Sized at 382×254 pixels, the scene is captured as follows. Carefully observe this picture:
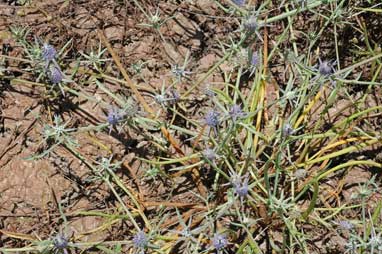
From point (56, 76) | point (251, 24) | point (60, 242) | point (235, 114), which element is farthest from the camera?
point (56, 76)

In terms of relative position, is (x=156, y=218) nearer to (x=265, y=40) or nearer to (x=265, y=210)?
(x=265, y=210)

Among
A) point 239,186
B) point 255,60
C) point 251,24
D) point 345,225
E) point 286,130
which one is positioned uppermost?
point 251,24

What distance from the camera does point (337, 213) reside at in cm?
199

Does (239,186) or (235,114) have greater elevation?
(235,114)

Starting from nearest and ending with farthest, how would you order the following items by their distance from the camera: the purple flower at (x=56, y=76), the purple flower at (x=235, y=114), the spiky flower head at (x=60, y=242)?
the purple flower at (x=235, y=114), the spiky flower head at (x=60, y=242), the purple flower at (x=56, y=76)

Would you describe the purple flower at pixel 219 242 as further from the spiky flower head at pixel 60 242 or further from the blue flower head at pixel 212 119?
the spiky flower head at pixel 60 242

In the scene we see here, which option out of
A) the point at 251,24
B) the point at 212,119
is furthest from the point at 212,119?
the point at 251,24

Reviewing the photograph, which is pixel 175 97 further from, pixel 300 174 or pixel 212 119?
pixel 300 174

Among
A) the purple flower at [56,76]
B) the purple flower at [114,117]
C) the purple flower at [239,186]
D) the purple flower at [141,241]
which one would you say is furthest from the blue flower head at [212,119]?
the purple flower at [56,76]

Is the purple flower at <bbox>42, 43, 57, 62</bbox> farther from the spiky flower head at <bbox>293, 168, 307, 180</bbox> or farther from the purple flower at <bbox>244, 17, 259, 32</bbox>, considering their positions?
the spiky flower head at <bbox>293, 168, 307, 180</bbox>

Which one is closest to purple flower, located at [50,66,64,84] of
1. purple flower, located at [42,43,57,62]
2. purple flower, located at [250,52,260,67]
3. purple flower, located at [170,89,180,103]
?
purple flower, located at [42,43,57,62]

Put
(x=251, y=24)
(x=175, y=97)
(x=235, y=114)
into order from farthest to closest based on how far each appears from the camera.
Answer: (x=175, y=97)
(x=235, y=114)
(x=251, y=24)

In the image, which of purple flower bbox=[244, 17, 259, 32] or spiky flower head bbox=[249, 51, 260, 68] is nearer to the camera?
purple flower bbox=[244, 17, 259, 32]

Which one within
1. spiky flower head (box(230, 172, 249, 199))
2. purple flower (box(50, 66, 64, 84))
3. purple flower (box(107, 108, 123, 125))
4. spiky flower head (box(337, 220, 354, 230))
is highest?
purple flower (box(50, 66, 64, 84))
